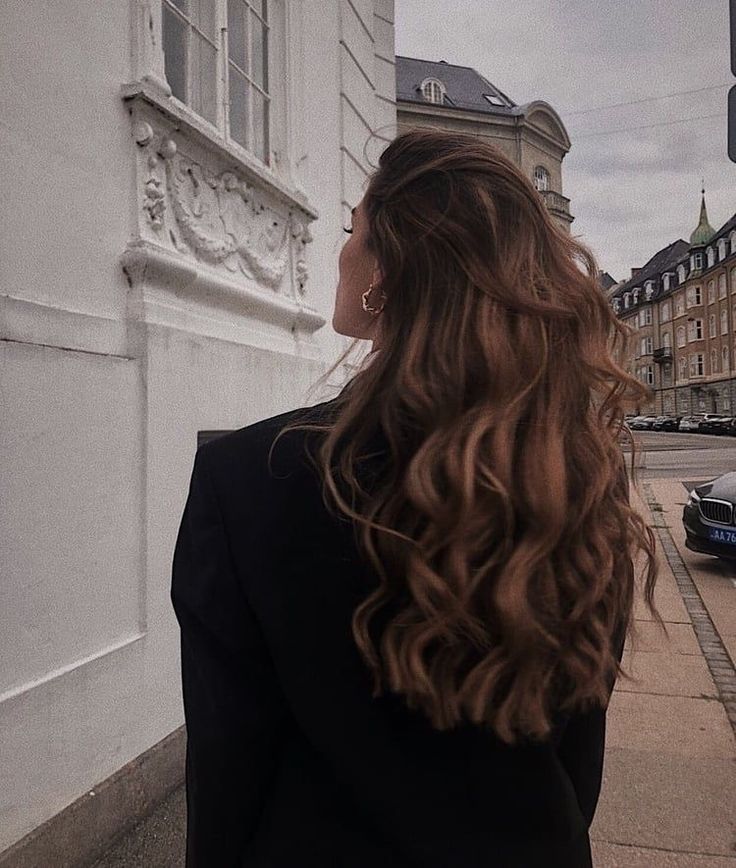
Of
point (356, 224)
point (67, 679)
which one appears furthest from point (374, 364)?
point (67, 679)

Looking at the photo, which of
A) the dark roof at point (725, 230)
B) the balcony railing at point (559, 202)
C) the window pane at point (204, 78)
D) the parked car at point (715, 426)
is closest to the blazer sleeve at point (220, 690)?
the window pane at point (204, 78)

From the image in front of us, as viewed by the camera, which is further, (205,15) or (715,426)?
(715,426)

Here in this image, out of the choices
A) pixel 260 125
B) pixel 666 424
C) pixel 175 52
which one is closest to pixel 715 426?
pixel 666 424

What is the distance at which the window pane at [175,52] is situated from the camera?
3.87 m

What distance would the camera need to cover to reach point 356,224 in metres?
1.29

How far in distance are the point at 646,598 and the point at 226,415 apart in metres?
2.87

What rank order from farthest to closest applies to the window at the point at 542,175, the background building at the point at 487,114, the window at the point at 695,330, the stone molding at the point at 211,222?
the window at the point at 695,330
the window at the point at 542,175
the background building at the point at 487,114
the stone molding at the point at 211,222

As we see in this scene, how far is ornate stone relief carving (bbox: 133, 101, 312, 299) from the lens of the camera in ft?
11.3

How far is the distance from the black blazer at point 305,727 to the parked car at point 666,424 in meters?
60.9

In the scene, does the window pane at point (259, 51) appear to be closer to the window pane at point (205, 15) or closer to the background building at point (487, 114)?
the window pane at point (205, 15)

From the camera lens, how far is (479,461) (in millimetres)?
1054

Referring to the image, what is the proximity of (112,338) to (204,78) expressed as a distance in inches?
71.4

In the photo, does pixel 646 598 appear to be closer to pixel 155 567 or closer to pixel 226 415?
pixel 155 567

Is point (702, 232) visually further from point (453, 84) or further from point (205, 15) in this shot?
point (205, 15)
